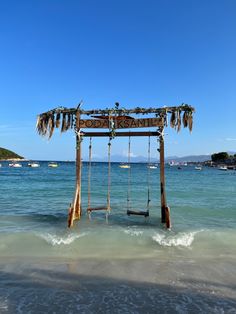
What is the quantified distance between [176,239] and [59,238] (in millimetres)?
3867

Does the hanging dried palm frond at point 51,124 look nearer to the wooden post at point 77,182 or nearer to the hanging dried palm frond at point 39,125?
the hanging dried palm frond at point 39,125

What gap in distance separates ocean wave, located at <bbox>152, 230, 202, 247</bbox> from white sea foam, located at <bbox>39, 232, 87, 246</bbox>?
2.57 meters

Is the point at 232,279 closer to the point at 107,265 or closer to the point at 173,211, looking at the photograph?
the point at 107,265

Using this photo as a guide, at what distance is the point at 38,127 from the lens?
49.1 feet

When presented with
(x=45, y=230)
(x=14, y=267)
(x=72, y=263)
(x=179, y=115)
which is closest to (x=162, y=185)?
(x=179, y=115)

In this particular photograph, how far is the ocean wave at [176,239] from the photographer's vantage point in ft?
38.9

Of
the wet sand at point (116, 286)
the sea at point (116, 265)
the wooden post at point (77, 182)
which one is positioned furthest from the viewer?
the wooden post at point (77, 182)

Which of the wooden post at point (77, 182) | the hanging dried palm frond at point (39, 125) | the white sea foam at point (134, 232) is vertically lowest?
the white sea foam at point (134, 232)

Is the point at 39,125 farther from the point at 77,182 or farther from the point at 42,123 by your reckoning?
the point at 77,182

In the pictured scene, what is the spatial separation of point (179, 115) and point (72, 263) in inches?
284

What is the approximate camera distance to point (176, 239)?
12227mm

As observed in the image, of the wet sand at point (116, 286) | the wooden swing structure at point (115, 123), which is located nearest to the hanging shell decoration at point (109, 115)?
the wooden swing structure at point (115, 123)

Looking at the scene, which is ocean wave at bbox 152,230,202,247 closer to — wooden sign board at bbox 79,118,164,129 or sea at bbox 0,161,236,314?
sea at bbox 0,161,236,314

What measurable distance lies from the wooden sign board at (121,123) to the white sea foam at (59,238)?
420 centimetres
